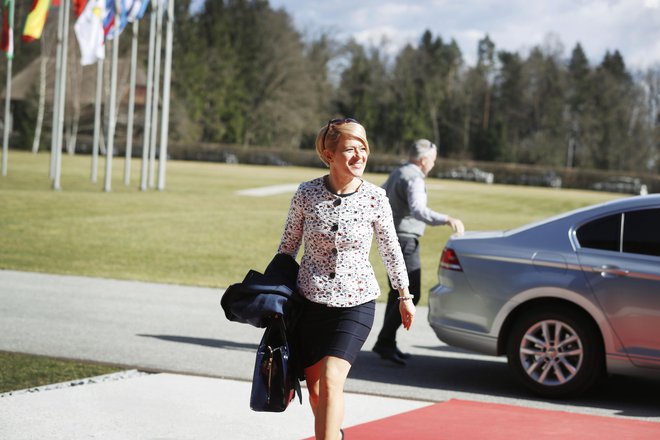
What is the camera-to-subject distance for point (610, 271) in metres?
7.28

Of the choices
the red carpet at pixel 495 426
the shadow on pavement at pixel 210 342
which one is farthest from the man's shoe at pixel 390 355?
the red carpet at pixel 495 426

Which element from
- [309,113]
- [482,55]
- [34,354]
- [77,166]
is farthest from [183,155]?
[34,354]

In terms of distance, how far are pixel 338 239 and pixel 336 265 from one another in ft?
0.40

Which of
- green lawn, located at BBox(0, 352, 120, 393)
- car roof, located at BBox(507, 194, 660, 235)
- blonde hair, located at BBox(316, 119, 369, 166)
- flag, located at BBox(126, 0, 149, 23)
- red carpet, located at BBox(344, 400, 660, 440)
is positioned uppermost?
flag, located at BBox(126, 0, 149, 23)

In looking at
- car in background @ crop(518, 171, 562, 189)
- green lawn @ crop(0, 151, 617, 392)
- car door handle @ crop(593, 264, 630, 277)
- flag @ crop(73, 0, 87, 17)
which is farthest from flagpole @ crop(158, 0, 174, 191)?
car in background @ crop(518, 171, 562, 189)

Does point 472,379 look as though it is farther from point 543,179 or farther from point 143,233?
point 543,179

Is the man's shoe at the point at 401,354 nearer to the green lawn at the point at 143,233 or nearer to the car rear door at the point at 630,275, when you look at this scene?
the car rear door at the point at 630,275

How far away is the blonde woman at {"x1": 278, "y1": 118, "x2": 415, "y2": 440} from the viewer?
179 inches

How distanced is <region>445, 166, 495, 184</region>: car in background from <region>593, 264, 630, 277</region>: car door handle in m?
77.1

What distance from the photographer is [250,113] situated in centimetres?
10981

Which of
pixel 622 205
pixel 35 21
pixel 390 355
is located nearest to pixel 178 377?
pixel 390 355

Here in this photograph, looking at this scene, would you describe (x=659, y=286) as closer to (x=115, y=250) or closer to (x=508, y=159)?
(x=115, y=250)

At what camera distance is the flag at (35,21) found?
95.3 ft

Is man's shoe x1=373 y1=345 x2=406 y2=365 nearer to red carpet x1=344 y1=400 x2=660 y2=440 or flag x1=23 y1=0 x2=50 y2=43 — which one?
red carpet x1=344 y1=400 x2=660 y2=440
